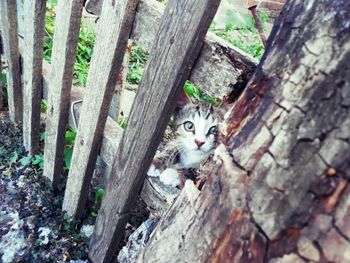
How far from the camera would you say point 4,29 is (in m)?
2.45

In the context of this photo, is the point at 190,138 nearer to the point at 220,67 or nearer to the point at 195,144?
the point at 195,144

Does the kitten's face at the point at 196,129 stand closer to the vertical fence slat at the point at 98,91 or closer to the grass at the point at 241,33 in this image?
the vertical fence slat at the point at 98,91

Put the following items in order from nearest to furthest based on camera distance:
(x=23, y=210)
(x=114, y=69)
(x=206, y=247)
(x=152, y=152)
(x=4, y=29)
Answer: (x=206, y=247), (x=152, y=152), (x=114, y=69), (x=23, y=210), (x=4, y=29)

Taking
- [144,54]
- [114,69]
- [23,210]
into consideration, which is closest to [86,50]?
[144,54]

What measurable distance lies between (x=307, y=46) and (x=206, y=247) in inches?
17.4

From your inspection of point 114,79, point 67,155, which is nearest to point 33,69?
point 67,155

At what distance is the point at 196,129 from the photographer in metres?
1.92

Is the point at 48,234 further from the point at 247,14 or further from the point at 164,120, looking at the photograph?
the point at 247,14

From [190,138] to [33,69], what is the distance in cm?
101

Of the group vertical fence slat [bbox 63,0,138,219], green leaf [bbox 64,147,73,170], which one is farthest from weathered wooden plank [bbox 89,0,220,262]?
green leaf [bbox 64,147,73,170]

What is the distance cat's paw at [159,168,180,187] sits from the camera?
1.71 meters

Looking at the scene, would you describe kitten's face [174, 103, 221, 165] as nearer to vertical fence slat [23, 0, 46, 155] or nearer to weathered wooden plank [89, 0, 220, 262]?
weathered wooden plank [89, 0, 220, 262]

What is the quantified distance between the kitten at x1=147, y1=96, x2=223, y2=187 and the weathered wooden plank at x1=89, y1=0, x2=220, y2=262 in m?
0.23

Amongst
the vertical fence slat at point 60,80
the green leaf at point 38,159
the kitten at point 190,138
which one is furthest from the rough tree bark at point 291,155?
the green leaf at point 38,159
